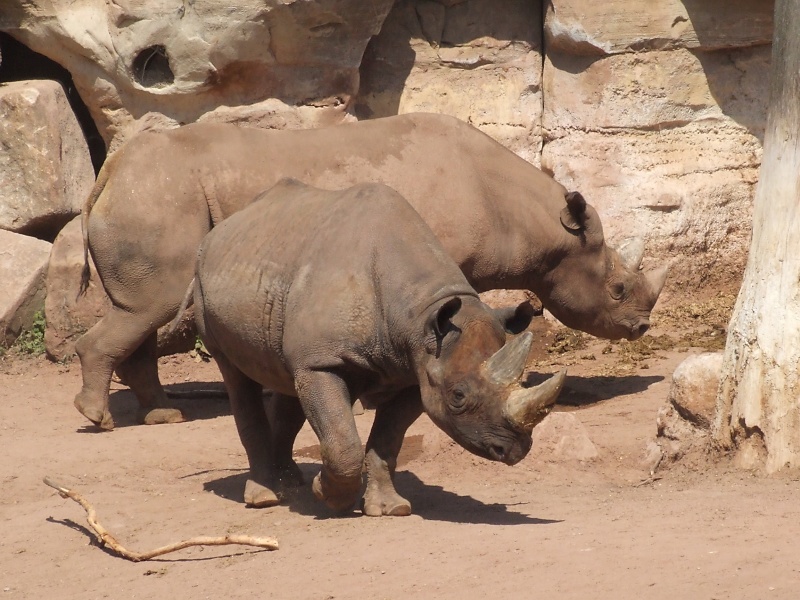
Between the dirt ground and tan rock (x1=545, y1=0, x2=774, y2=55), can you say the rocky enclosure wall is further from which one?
the dirt ground

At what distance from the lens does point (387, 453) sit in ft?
22.5

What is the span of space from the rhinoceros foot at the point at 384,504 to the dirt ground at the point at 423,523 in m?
0.08

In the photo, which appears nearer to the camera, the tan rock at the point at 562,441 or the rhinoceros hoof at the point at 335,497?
the rhinoceros hoof at the point at 335,497

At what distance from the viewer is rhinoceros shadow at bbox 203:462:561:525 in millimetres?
6648

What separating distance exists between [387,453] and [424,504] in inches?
17.0

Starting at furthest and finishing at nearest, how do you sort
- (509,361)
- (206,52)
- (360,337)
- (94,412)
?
1. (206,52)
2. (94,412)
3. (360,337)
4. (509,361)

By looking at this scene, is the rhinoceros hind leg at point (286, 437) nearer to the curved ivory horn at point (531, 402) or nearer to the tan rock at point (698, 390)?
the curved ivory horn at point (531, 402)

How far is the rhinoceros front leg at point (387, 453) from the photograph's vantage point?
6805mm

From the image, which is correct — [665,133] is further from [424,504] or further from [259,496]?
[259,496]

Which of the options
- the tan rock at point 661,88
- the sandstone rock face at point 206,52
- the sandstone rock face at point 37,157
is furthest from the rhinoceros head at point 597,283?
the sandstone rock face at point 37,157

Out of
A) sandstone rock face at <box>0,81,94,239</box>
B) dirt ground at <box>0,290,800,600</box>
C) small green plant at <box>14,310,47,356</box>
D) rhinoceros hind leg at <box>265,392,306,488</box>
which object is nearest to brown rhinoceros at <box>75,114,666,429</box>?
dirt ground at <box>0,290,800,600</box>

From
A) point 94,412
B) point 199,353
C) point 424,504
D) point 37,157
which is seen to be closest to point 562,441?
point 424,504

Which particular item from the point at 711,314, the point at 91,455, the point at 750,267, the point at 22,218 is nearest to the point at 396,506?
the point at 750,267

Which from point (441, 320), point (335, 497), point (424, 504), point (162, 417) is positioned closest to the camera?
point (441, 320)
